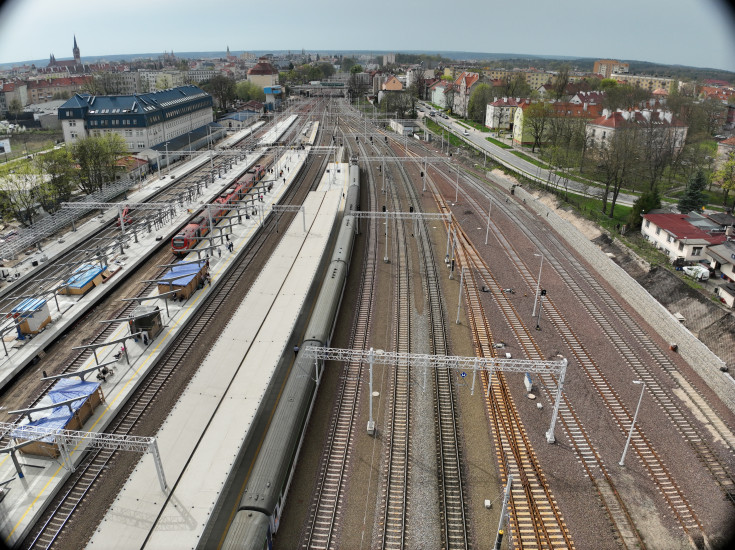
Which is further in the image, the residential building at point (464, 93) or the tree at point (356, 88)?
the tree at point (356, 88)

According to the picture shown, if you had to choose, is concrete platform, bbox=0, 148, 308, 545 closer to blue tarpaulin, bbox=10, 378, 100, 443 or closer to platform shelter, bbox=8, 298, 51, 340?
blue tarpaulin, bbox=10, 378, 100, 443

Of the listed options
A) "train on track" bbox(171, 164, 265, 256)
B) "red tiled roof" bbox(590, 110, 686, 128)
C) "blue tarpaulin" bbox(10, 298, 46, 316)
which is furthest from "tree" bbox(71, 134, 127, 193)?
"red tiled roof" bbox(590, 110, 686, 128)

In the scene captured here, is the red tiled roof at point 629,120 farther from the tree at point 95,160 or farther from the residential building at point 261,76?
the residential building at point 261,76

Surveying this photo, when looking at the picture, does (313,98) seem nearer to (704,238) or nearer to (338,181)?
(338,181)

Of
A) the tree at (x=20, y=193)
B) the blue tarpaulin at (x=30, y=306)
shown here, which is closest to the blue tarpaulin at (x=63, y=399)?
the blue tarpaulin at (x=30, y=306)

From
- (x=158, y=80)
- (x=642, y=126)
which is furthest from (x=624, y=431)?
(x=158, y=80)
